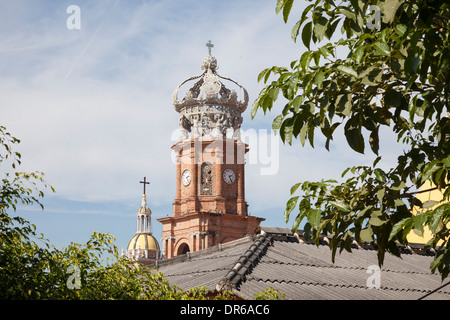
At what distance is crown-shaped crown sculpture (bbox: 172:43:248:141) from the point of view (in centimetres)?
6178

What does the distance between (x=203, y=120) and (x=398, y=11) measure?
189 ft

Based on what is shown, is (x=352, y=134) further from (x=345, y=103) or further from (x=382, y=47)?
(x=382, y=47)

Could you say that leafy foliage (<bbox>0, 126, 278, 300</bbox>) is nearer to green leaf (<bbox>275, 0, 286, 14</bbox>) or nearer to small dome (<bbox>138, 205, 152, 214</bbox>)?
green leaf (<bbox>275, 0, 286, 14</bbox>)

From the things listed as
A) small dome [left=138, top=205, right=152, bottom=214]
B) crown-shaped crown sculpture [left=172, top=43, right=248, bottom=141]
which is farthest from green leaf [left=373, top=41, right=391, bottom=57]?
small dome [left=138, top=205, right=152, bottom=214]

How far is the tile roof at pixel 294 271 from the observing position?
15.7m

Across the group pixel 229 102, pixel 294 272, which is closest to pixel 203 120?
pixel 229 102

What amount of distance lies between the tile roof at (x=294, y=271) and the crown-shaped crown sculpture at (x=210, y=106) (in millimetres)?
40242

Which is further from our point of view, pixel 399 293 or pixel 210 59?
pixel 210 59

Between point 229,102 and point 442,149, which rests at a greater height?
point 229,102

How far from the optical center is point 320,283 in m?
16.6

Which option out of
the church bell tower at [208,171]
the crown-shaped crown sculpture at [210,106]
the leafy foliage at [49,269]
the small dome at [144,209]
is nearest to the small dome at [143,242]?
the small dome at [144,209]

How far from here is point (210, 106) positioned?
2432 inches

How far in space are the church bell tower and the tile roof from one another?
40.8m
